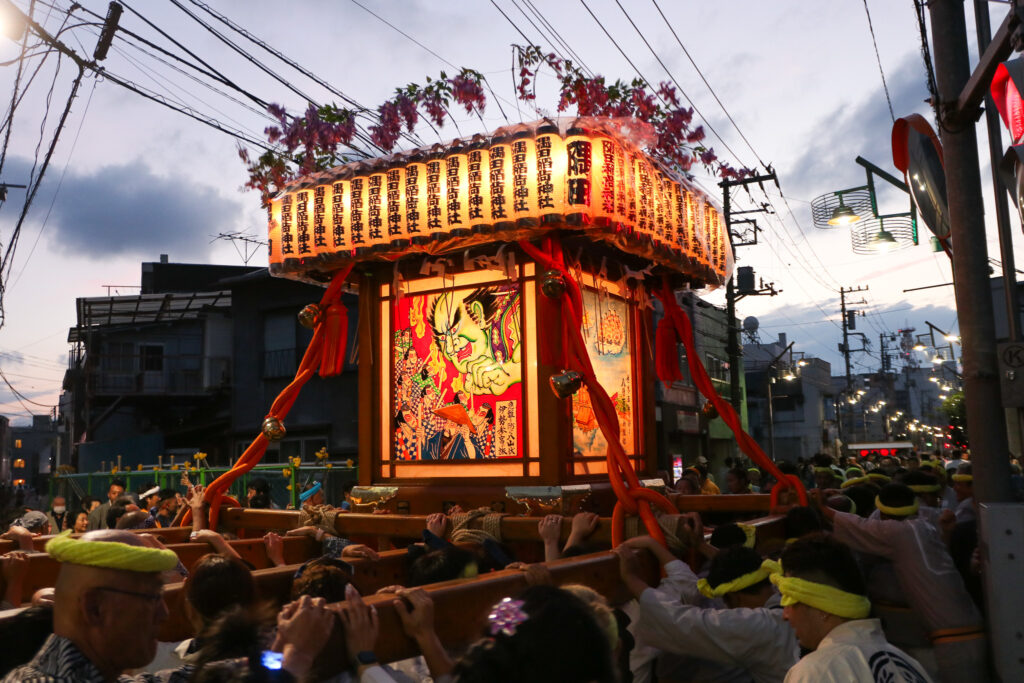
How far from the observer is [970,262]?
4820 millimetres

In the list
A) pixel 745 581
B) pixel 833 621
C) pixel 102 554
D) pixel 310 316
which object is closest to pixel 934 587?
pixel 745 581

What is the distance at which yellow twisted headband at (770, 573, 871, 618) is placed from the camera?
2600mm

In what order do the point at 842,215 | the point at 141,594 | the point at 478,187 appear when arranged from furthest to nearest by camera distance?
1. the point at 842,215
2. the point at 478,187
3. the point at 141,594

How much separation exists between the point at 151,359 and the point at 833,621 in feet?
88.6

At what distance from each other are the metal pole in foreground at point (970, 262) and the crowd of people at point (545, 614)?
1.88 feet

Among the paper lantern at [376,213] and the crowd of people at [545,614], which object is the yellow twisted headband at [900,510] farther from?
the paper lantern at [376,213]

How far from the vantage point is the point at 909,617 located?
16.2 feet

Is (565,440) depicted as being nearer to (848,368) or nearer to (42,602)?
(42,602)

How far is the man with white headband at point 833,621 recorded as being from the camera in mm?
2346

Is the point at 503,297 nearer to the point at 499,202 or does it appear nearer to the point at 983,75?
the point at 499,202

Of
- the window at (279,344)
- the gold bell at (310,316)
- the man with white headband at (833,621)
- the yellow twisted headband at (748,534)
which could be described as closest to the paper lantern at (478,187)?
the gold bell at (310,316)

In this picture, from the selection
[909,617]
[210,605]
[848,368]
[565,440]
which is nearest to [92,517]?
[565,440]

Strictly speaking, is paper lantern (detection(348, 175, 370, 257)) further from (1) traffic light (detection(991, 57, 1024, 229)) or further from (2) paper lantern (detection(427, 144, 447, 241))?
(1) traffic light (detection(991, 57, 1024, 229))

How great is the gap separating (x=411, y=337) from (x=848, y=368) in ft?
172
